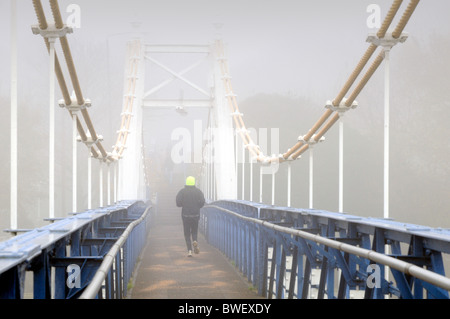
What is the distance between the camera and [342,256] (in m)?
5.62

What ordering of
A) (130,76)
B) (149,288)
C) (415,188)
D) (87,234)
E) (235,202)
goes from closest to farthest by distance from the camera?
(87,234), (149,288), (235,202), (130,76), (415,188)

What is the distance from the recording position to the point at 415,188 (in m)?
44.9

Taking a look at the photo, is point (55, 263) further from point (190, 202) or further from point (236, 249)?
point (190, 202)

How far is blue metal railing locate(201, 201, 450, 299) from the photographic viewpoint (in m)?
4.39

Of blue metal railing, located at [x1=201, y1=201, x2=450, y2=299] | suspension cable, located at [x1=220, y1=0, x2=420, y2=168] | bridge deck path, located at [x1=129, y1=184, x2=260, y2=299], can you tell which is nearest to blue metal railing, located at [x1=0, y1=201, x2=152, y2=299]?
blue metal railing, located at [x1=201, y1=201, x2=450, y2=299]

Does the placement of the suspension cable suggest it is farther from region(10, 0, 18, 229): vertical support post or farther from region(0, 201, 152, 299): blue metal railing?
region(0, 201, 152, 299): blue metal railing

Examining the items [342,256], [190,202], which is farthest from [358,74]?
[342,256]

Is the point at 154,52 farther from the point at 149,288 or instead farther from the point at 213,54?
the point at 149,288

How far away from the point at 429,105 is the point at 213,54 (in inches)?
601

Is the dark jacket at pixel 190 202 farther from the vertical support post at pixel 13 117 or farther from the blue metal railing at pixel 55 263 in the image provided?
the blue metal railing at pixel 55 263

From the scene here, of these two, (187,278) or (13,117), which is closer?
(13,117)

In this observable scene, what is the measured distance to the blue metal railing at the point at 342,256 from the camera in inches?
173

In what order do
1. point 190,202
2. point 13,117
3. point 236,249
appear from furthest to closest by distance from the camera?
point 190,202, point 236,249, point 13,117
